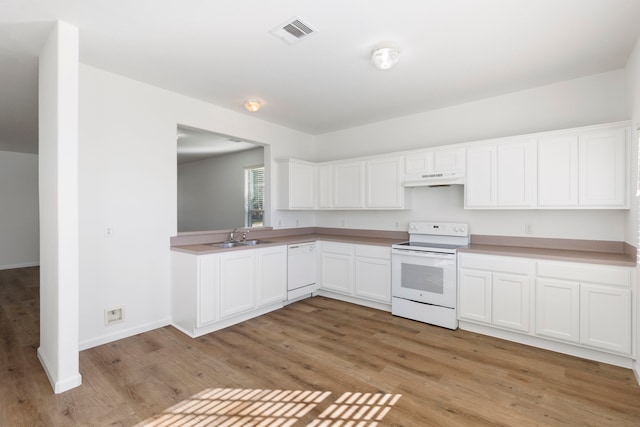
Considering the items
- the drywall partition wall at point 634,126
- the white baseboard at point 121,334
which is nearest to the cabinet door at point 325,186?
the white baseboard at point 121,334

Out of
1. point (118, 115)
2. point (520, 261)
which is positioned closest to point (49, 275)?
point (118, 115)

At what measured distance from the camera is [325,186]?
4.96 meters

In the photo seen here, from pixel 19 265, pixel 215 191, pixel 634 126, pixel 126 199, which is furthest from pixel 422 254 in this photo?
pixel 19 265

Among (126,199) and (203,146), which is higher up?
(203,146)

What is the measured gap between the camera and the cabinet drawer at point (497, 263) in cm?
293

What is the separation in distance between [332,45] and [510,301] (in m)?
2.88

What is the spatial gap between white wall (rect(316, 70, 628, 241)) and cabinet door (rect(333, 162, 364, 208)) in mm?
376

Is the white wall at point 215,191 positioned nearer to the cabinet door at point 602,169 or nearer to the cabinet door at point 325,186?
the cabinet door at point 325,186

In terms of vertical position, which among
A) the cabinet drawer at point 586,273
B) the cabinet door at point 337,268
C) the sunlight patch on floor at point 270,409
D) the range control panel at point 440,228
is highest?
the range control panel at point 440,228

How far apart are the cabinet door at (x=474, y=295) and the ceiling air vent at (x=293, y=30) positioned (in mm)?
2736

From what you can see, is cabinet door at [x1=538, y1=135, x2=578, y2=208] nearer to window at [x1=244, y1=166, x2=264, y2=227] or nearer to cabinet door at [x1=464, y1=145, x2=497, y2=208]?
cabinet door at [x1=464, y1=145, x2=497, y2=208]

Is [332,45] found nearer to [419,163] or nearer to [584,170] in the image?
[419,163]

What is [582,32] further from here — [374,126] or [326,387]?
[326,387]

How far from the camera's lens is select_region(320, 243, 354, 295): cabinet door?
4.27 meters
